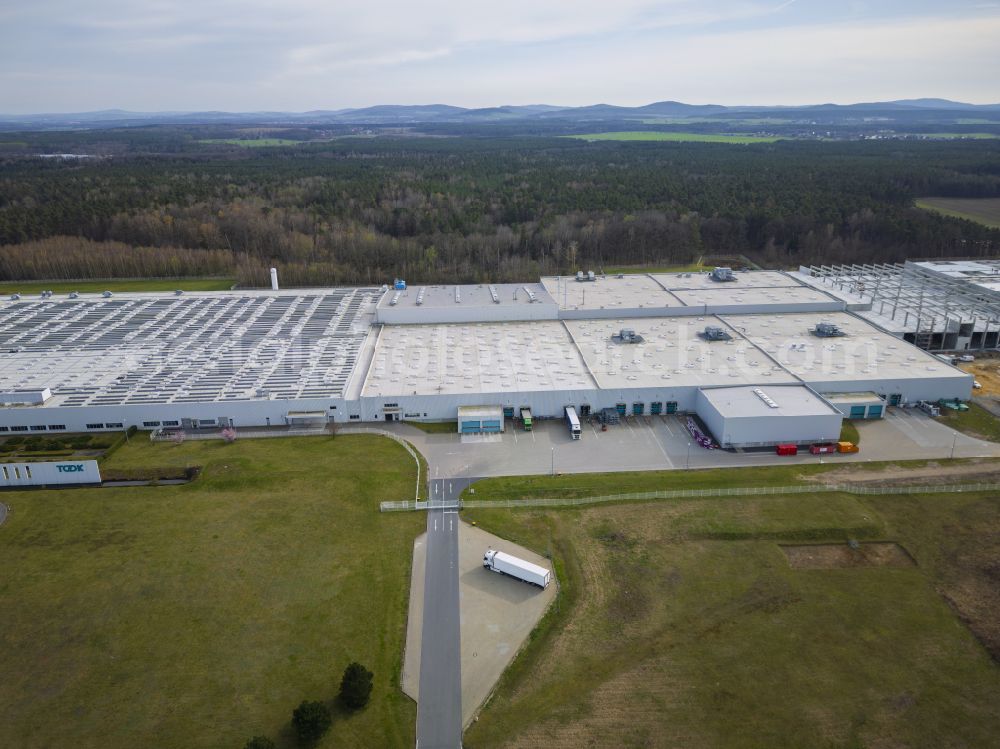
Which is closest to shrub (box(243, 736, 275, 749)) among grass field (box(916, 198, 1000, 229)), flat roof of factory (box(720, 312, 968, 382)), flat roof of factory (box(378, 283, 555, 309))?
flat roof of factory (box(720, 312, 968, 382))

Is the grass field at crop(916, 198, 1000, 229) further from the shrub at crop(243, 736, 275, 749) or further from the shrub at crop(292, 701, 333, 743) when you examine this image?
the shrub at crop(243, 736, 275, 749)

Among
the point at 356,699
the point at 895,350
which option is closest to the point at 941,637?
the point at 356,699

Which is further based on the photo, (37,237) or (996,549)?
(37,237)

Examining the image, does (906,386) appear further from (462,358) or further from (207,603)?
(207,603)

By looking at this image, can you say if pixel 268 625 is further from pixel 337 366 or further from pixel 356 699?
pixel 337 366

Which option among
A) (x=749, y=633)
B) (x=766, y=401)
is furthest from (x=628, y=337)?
(x=749, y=633)

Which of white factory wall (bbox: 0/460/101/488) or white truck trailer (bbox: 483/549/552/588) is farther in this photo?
white factory wall (bbox: 0/460/101/488)

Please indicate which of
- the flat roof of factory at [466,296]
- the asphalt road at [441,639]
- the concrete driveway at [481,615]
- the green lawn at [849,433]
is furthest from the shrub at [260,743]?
the flat roof of factory at [466,296]
